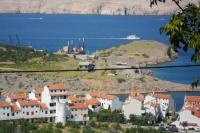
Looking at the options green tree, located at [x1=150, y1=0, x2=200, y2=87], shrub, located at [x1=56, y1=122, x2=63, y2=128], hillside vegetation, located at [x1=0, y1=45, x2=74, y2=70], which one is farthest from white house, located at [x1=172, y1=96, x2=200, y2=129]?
green tree, located at [x1=150, y1=0, x2=200, y2=87]

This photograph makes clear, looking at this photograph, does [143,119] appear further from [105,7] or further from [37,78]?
[105,7]

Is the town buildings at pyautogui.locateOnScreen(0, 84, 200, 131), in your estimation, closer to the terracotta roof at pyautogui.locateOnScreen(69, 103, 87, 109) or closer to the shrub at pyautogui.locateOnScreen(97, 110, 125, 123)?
the terracotta roof at pyautogui.locateOnScreen(69, 103, 87, 109)

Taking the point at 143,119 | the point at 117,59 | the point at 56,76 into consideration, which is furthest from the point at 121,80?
the point at 143,119

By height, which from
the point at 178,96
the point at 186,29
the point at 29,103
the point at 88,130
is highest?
the point at 186,29

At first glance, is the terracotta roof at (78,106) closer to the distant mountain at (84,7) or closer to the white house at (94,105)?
the white house at (94,105)

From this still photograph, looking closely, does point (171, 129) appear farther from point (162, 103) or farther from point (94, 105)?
point (162, 103)

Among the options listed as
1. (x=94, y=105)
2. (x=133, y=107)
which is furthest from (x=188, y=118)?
(x=94, y=105)

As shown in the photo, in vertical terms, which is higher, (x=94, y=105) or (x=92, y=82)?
(x=94, y=105)

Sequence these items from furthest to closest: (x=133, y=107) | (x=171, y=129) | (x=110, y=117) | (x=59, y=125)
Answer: (x=133, y=107) < (x=110, y=117) < (x=171, y=129) < (x=59, y=125)

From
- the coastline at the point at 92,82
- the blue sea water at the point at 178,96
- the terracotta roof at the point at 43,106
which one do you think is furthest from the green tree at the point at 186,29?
the coastline at the point at 92,82
